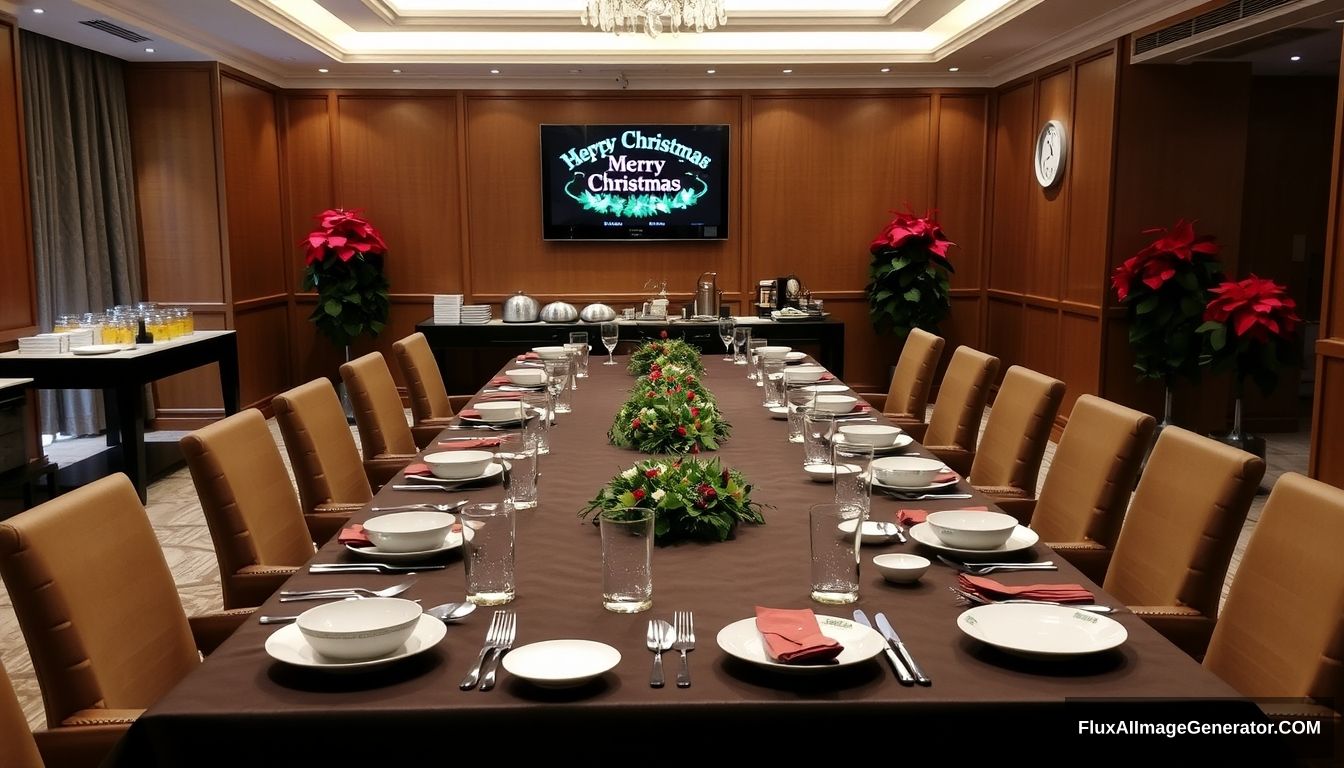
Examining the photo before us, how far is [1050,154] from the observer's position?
22.8ft

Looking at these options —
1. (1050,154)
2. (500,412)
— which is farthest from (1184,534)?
(1050,154)

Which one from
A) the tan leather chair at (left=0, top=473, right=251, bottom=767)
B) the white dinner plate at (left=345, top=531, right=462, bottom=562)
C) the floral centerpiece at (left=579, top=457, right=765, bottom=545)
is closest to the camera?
the tan leather chair at (left=0, top=473, right=251, bottom=767)

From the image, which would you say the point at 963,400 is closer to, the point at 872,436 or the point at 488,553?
the point at 872,436

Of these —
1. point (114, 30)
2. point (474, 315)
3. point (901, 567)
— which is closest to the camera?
point (901, 567)

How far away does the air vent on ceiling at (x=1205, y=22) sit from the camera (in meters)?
4.68

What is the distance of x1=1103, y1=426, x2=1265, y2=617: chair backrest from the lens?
6.82 ft

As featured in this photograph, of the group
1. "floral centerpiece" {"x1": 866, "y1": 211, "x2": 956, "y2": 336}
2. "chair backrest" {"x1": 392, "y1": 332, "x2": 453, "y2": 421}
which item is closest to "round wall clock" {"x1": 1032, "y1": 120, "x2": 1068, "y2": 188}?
"floral centerpiece" {"x1": 866, "y1": 211, "x2": 956, "y2": 336}

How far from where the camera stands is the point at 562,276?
8.12m

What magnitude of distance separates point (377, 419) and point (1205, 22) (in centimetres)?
420

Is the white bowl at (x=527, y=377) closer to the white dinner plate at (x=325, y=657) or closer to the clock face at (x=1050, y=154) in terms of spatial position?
the white dinner plate at (x=325, y=657)

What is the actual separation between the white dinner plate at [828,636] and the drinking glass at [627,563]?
0.60 feet

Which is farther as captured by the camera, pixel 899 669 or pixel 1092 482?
pixel 1092 482

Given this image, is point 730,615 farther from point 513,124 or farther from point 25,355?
point 513,124

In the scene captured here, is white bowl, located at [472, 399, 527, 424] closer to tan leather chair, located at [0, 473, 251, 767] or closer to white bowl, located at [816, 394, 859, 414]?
white bowl, located at [816, 394, 859, 414]
